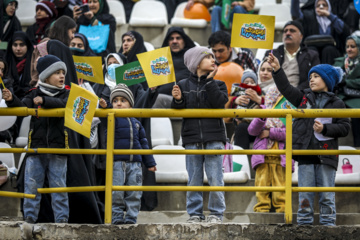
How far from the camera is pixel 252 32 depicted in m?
8.68

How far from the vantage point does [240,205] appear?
33.9 feet

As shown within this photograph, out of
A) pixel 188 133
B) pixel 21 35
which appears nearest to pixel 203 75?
pixel 188 133

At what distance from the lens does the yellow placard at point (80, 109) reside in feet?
27.3

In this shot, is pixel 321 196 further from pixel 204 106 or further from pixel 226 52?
pixel 226 52

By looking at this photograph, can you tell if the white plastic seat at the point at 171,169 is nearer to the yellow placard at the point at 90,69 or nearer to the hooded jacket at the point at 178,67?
the hooded jacket at the point at 178,67

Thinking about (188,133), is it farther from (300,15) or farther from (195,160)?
(300,15)

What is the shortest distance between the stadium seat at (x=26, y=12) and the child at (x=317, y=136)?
7.36 meters

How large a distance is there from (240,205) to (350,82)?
114 inches

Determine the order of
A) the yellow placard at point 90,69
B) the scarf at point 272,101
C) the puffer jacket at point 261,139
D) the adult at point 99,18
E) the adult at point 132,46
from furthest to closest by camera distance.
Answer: the adult at point 99,18, the adult at point 132,46, the scarf at point 272,101, the puffer jacket at point 261,139, the yellow placard at point 90,69

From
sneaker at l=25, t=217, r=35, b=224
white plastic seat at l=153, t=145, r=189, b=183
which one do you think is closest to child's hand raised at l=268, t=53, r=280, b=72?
white plastic seat at l=153, t=145, r=189, b=183

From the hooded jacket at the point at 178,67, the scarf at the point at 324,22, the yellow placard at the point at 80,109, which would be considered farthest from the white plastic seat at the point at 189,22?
the yellow placard at the point at 80,109

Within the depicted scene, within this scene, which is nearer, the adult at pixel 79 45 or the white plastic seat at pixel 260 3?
the adult at pixel 79 45

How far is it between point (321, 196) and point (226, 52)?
4176 millimetres

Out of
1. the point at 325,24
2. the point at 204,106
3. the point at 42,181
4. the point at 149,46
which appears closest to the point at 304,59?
the point at 325,24
